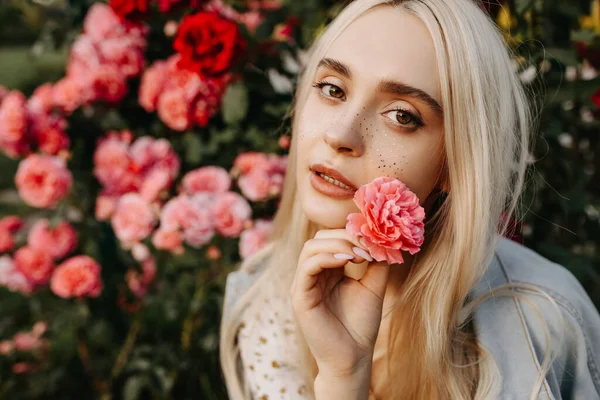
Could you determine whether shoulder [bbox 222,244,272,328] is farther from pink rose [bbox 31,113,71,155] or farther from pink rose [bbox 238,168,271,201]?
pink rose [bbox 31,113,71,155]

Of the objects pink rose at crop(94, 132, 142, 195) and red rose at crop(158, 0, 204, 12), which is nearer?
red rose at crop(158, 0, 204, 12)

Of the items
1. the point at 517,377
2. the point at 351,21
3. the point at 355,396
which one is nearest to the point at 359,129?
the point at 351,21

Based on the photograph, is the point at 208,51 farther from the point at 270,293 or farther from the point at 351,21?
the point at 270,293

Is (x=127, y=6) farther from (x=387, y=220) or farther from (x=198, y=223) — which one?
(x=387, y=220)

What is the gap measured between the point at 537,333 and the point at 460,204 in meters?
0.41

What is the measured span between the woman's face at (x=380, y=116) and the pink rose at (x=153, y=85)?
1.02 m

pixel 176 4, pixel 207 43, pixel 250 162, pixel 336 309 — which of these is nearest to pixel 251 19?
pixel 176 4

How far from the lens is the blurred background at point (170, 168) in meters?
2.02

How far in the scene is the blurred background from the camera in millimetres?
2023

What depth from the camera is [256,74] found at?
2.12 meters

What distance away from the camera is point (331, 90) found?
4.53ft

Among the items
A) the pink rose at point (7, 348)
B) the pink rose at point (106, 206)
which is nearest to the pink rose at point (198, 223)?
the pink rose at point (106, 206)

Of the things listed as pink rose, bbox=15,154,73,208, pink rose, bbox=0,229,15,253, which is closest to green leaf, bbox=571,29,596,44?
pink rose, bbox=15,154,73,208

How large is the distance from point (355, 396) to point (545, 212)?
4.14 ft
